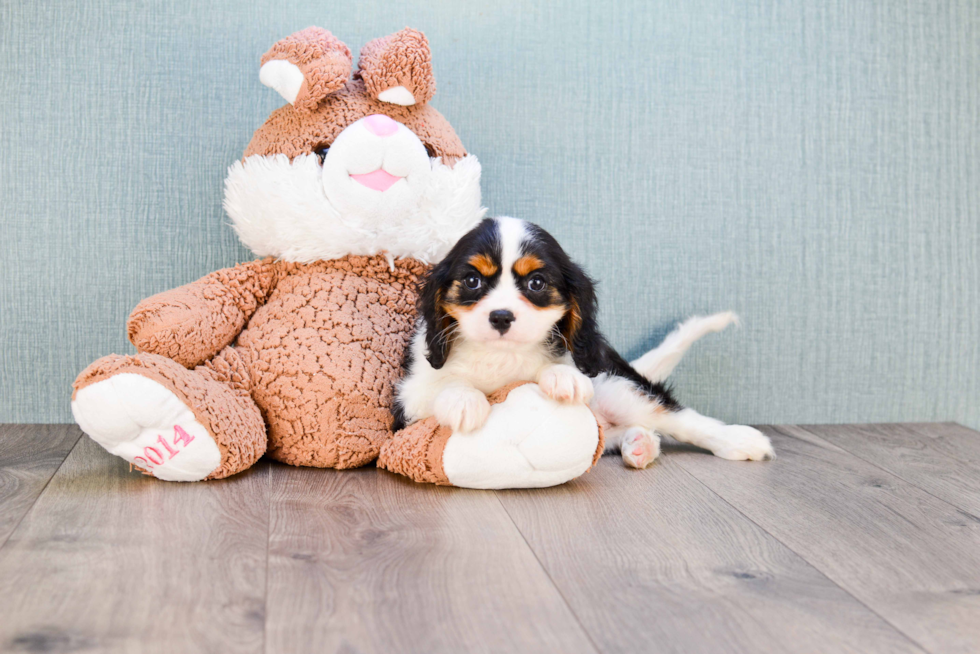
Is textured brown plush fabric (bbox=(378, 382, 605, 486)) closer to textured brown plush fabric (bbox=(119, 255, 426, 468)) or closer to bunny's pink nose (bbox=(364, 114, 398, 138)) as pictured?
textured brown plush fabric (bbox=(119, 255, 426, 468))

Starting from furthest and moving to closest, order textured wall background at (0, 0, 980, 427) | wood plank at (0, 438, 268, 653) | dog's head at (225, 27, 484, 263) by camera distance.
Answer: textured wall background at (0, 0, 980, 427)
dog's head at (225, 27, 484, 263)
wood plank at (0, 438, 268, 653)

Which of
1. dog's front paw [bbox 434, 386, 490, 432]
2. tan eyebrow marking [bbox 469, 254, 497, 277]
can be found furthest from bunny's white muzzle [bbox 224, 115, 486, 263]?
dog's front paw [bbox 434, 386, 490, 432]

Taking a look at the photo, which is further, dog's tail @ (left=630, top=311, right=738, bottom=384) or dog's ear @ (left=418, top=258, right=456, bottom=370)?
dog's tail @ (left=630, top=311, right=738, bottom=384)

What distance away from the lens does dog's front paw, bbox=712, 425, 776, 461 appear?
197cm

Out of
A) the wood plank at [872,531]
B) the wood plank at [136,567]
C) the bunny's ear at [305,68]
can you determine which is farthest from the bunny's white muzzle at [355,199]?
the wood plank at [872,531]

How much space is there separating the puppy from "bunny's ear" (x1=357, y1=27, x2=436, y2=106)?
42 centimetres

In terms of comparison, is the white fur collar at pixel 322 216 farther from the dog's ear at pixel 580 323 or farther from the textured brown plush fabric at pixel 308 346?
the dog's ear at pixel 580 323

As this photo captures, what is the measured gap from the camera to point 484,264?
153 centimetres

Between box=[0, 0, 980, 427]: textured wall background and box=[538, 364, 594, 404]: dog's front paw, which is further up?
Answer: box=[0, 0, 980, 427]: textured wall background

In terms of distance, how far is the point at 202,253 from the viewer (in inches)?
83.8

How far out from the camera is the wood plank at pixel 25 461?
1.42 metres

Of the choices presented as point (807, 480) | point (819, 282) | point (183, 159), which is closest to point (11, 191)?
point (183, 159)

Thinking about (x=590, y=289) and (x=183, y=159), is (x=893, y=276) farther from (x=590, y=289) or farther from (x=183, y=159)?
(x=183, y=159)

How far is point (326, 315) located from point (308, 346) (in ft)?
0.27
